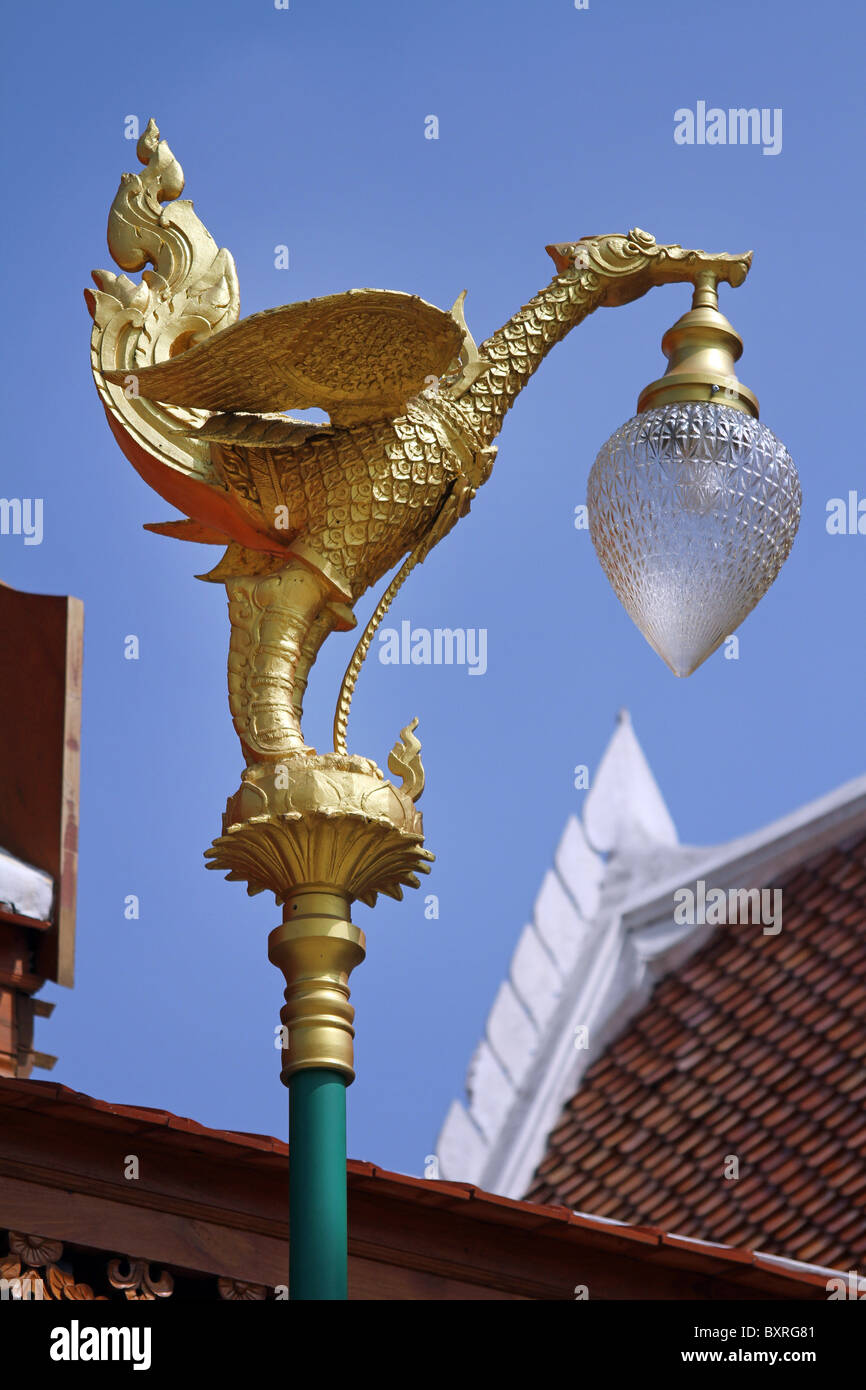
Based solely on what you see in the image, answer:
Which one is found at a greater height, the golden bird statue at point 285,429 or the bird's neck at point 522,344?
the bird's neck at point 522,344

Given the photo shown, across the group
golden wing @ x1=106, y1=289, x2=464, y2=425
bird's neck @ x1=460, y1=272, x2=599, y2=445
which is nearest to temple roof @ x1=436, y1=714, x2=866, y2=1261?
bird's neck @ x1=460, y1=272, x2=599, y2=445

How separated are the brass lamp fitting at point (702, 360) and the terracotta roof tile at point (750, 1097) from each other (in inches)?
214

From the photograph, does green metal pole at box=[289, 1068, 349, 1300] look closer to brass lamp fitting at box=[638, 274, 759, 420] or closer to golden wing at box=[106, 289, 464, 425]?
golden wing at box=[106, 289, 464, 425]

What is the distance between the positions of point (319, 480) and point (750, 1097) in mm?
7047

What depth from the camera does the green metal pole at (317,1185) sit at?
3.85 metres

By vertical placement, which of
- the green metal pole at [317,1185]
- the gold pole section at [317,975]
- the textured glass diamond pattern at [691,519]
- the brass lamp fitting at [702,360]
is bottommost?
the green metal pole at [317,1185]

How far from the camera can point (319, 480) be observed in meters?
4.48

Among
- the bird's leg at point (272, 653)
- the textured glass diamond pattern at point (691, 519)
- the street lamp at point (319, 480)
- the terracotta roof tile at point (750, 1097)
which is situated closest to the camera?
the street lamp at point (319, 480)

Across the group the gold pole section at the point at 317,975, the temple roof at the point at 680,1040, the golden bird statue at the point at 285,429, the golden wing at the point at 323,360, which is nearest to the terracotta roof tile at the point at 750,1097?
the temple roof at the point at 680,1040

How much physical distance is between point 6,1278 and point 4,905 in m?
2.18

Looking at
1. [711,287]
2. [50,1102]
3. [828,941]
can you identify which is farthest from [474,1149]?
[711,287]

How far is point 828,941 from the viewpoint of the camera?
11.5 m

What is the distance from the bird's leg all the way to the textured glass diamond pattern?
2.16ft

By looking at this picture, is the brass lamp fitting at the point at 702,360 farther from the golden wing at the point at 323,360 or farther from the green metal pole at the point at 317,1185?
the green metal pole at the point at 317,1185
